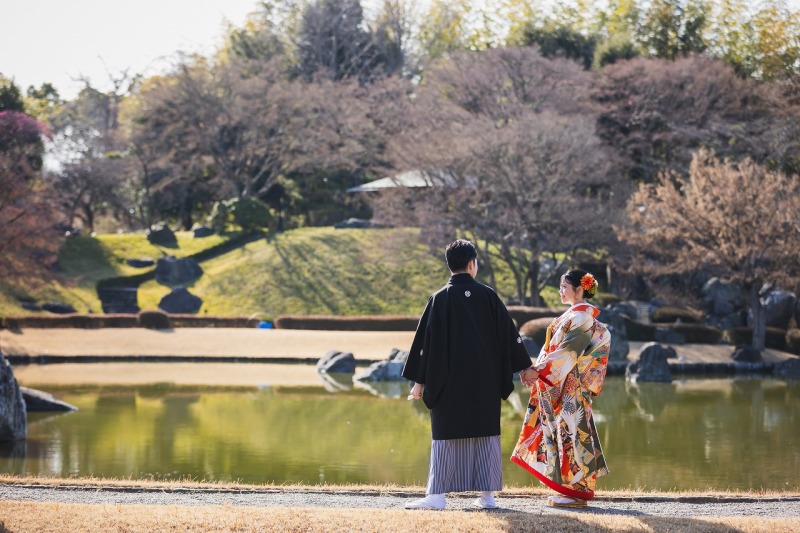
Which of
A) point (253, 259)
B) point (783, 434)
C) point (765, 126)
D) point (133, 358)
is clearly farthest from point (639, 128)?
point (783, 434)

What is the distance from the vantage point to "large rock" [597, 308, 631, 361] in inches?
982

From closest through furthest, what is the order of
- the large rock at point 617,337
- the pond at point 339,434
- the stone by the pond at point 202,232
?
the pond at point 339,434 → the large rock at point 617,337 → the stone by the pond at point 202,232

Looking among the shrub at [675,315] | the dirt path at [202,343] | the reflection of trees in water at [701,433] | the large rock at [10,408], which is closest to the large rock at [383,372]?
the dirt path at [202,343]

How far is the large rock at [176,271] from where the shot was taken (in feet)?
122

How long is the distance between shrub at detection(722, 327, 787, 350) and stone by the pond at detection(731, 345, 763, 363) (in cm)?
199

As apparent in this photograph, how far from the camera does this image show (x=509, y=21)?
186 ft

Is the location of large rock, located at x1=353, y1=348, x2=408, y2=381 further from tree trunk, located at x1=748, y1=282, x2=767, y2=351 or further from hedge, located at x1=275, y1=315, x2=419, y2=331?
tree trunk, located at x1=748, y1=282, x2=767, y2=351

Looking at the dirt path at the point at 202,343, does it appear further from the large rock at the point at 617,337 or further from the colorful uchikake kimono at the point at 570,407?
the colorful uchikake kimono at the point at 570,407

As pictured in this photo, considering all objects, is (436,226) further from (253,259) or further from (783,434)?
(783,434)

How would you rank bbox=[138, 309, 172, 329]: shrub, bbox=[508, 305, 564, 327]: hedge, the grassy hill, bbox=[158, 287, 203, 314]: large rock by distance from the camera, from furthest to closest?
1. the grassy hill
2. bbox=[158, 287, 203, 314]: large rock
3. bbox=[138, 309, 172, 329]: shrub
4. bbox=[508, 305, 564, 327]: hedge

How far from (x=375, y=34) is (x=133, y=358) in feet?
104

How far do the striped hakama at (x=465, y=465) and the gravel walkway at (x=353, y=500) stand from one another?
0.36m

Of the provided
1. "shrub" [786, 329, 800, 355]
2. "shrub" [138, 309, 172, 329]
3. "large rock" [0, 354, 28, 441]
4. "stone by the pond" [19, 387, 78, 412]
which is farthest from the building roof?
"large rock" [0, 354, 28, 441]

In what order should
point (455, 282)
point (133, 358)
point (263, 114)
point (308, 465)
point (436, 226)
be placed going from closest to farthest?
1. point (455, 282)
2. point (308, 465)
3. point (133, 358)
4. point (436, 226)
5. point (263, 114)
